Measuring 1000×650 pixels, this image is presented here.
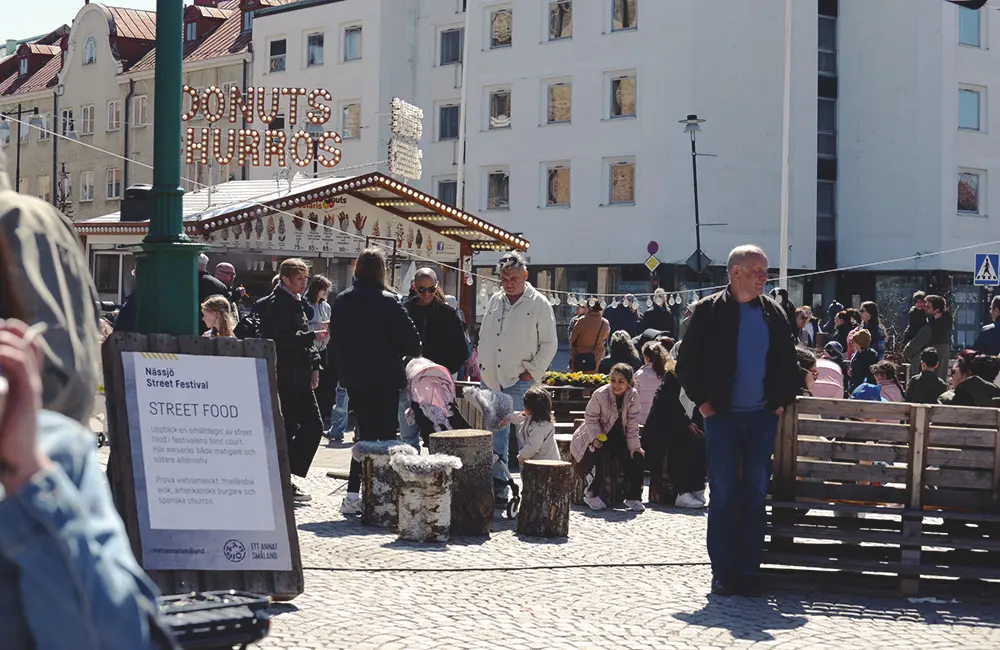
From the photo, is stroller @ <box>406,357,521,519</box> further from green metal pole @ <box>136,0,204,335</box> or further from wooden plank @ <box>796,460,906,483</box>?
green metal pole @ <box>136,0,204,335</box>

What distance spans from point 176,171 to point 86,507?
5.91 m

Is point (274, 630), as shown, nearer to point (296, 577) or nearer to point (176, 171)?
point (296, 577)

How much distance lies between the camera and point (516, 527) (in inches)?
436

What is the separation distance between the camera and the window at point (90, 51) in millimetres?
66312

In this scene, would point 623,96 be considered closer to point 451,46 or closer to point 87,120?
point 451,46

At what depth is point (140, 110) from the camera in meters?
62.6

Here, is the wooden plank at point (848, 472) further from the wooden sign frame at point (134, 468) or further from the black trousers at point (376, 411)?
the black trousers at point (376, 411)

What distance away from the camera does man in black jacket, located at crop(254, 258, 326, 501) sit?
38.3 ft

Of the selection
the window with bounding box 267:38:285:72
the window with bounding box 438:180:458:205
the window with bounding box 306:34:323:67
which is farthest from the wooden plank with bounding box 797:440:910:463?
the window with bounding box 267:38:285:72

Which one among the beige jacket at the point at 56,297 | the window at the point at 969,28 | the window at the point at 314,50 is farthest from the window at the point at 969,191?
the beige jacket at the point at 56,297

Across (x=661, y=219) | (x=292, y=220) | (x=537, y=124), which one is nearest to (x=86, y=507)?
(x=292, y=220)

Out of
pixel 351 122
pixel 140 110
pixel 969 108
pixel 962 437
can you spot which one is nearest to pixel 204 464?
pixel 962 437

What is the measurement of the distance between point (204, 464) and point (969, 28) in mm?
42373

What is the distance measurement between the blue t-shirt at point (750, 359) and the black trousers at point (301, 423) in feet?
13.1
